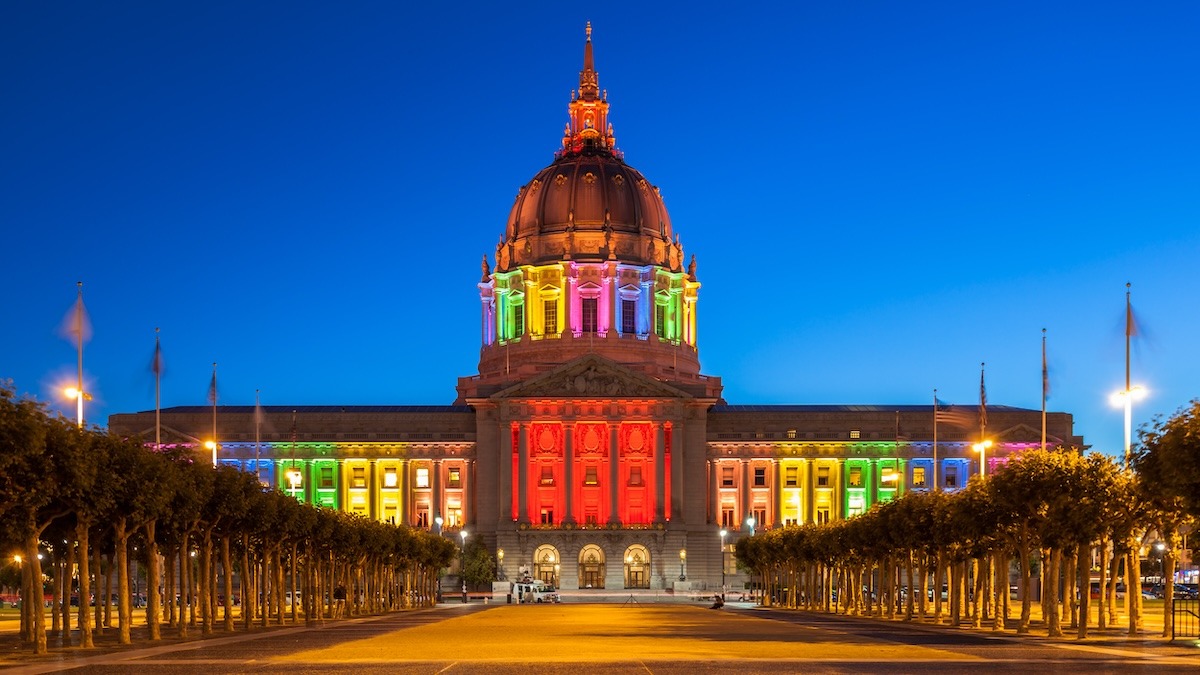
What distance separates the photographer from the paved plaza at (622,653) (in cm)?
4719

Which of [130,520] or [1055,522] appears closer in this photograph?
[130,520]

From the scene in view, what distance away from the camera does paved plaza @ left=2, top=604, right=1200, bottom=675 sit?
47.2m

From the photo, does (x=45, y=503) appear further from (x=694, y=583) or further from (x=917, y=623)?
(x=694, y=583)

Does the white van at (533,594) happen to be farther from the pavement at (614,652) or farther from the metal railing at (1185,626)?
the pavement at (614,652)

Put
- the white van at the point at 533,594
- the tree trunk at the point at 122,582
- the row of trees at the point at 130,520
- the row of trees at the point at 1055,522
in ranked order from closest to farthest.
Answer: the row of trees at the point at 130,520
the row of trees at the point at 1055,522
the tree trunk at the point at 122,582
the white van at the point at 533,594

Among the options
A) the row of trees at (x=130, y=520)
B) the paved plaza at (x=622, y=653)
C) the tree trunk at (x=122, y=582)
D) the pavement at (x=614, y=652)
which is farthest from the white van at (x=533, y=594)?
the tree trunk at (x=122, y=582)

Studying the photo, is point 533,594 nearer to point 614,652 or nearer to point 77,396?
point 77,396

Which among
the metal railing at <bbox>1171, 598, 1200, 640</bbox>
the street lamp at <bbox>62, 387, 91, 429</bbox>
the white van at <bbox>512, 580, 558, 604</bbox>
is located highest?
the street lamp at <bbox>62, 387, 91, 429</bbox>

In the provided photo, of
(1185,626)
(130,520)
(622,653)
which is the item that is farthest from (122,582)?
(1185,626)

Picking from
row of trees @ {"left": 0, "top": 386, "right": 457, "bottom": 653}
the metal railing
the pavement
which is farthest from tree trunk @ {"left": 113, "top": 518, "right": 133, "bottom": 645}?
the metal railing

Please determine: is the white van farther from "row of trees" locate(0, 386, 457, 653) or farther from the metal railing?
the metal railing

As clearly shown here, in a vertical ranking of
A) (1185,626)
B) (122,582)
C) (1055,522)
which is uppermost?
(1055,522)

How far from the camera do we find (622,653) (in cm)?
5447

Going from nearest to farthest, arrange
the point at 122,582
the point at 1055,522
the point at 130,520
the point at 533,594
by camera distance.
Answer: the point at 122,582
the point at 130,520
the point at 1055,522
the point at 533,594
